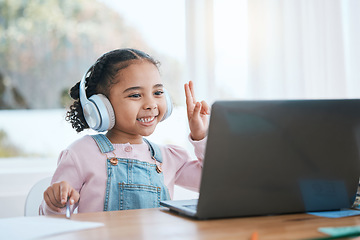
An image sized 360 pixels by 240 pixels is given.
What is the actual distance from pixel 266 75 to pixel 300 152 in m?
1.85

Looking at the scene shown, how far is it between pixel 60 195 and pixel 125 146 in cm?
41

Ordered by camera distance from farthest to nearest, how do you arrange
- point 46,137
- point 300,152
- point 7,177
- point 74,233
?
point 46,137, point 7,177, point 300,152, point 74,233

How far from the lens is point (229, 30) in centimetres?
282

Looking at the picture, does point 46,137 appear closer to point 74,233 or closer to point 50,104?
point 50,104

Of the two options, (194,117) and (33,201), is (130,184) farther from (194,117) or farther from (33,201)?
(33,201)

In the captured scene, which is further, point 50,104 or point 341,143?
point 50,104

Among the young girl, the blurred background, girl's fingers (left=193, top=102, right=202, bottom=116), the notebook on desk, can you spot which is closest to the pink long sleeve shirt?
the young girl

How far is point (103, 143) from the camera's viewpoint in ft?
4.90

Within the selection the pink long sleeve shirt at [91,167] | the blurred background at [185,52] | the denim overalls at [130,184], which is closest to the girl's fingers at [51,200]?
the pink long sleeve shirt at [91,167]

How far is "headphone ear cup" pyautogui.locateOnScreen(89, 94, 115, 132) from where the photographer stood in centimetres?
143

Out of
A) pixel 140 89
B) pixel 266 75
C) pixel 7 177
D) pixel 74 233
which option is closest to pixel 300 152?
pixel 74 233

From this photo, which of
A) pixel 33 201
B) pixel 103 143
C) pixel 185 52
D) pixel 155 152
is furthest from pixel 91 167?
pixel 185 52

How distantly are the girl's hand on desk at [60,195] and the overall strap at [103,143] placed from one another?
31 cm

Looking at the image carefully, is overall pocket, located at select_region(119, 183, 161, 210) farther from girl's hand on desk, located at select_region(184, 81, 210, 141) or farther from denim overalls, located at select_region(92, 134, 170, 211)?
girl's hand on desk, located at select_region(184, 81, 210, 141)
